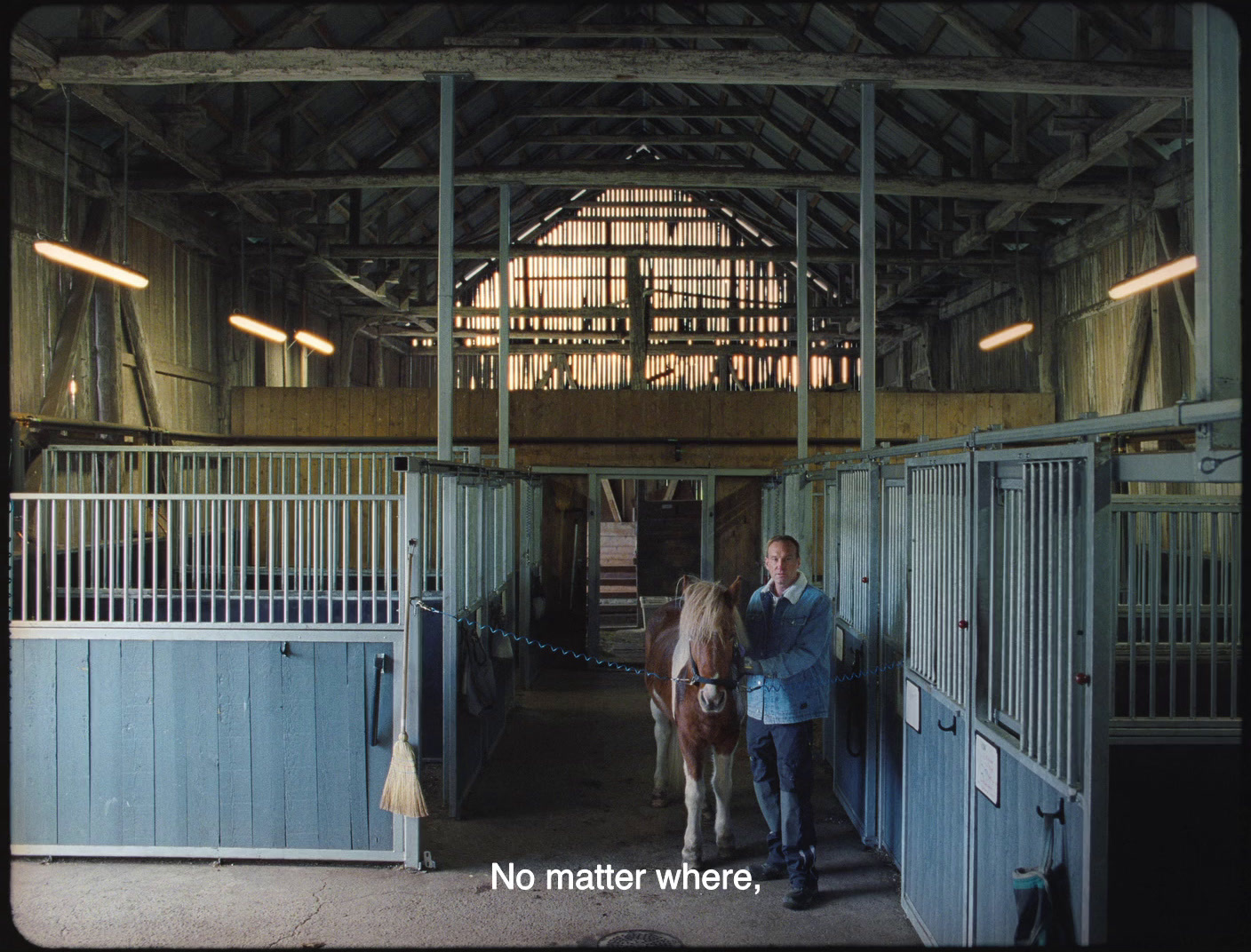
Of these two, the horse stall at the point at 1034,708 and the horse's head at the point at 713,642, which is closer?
the horse stall at the point at 1034,708

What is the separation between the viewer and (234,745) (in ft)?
15.0

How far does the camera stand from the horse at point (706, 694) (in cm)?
426

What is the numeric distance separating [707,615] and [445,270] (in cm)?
372

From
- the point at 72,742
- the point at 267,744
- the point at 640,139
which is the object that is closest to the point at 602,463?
the point at 640,139

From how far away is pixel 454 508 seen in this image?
5105mm

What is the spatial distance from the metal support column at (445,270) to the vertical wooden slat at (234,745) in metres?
2.24

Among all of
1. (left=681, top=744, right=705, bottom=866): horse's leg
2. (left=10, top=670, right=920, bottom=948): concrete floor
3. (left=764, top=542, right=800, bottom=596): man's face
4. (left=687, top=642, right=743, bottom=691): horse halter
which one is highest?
(left=764, top=542, right=800, bottom=596): man's face

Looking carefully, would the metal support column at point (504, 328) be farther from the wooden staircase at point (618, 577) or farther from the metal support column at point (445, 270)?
the wooden staircase at point (618, 577)

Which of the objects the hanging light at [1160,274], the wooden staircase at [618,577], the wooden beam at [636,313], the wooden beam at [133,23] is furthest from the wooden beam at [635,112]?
the hanging light at [1160,274]

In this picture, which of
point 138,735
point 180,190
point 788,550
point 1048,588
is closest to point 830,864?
point 788,550

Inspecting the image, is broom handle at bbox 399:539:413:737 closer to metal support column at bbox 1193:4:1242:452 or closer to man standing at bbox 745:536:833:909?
man standing at bbox 745:536:833:909

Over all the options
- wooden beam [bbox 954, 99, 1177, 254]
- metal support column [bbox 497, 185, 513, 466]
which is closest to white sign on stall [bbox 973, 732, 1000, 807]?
metal support column [bbox 497, 185, 513, 466]

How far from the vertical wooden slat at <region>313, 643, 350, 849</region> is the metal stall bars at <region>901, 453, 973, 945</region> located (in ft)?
9.29

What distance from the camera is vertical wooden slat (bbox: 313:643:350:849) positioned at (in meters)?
4.57
